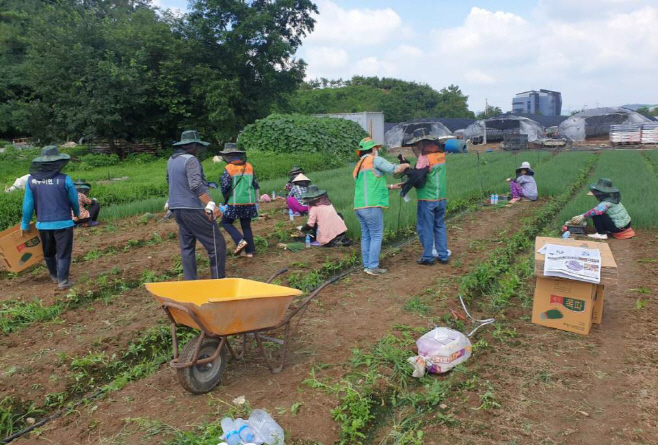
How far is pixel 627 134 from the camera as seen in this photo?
31000 millimetres

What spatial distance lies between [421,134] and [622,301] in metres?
2.85

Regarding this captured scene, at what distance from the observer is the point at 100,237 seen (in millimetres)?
8242

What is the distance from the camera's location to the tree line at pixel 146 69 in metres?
20.5

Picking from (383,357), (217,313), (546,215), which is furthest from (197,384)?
(546,215)

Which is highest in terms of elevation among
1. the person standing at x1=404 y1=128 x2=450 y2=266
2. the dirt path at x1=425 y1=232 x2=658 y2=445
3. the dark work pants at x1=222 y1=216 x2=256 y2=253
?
the person standing at x1=404 y1=128 x2=450 y2=266

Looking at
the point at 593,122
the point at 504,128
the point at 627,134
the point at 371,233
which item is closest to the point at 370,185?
the point at 371,233

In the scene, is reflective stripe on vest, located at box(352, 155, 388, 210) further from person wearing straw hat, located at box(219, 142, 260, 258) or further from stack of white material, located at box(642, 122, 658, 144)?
stack of white material, located at box(642, 122, 658, 144)

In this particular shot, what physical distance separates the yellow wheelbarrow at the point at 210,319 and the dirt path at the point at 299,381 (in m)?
0.17

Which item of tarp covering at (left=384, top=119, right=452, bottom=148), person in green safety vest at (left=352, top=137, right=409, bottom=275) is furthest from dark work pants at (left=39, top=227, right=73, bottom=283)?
tarp covering at (left=384, top=119, right=452, bottom=148)

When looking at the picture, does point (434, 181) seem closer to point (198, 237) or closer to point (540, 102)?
point (198, 237)

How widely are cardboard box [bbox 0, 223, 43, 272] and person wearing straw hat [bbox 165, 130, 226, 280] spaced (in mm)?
2181

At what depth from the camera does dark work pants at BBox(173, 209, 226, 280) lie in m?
5.01

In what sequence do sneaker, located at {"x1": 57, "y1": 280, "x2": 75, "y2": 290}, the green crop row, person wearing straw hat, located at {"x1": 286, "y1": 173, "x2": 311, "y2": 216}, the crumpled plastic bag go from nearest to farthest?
1. the crumpled plastic bag
2. sneaker, located at {"x1": 57, "y1": 280, "x2": 75, "y2": 290}
3. the green crop row
4. person wearing straw hat, located at {"x1": 286, "y1": 173, "x2": 311, "y2": 216}

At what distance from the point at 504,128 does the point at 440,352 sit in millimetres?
35759
